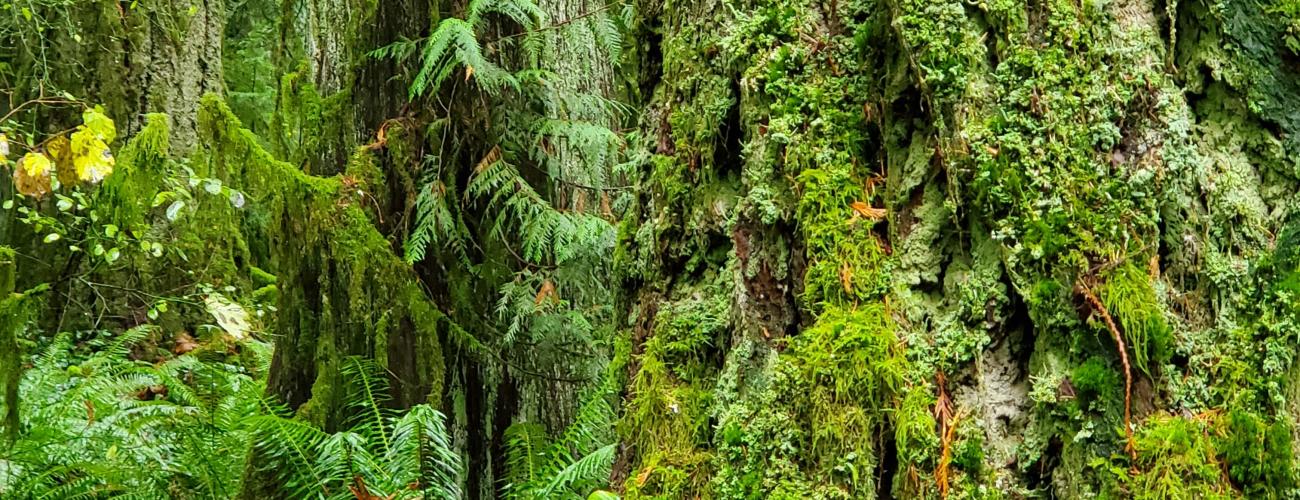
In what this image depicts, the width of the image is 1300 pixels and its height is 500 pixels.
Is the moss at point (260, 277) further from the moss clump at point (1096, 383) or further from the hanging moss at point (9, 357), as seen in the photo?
the moss clump at point (1096, 383)

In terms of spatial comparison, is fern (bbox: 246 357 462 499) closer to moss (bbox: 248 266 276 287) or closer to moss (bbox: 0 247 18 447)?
moss (bbox: 0 247 18 447)

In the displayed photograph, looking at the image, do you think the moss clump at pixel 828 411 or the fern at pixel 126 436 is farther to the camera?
the fern at pixel 126 436

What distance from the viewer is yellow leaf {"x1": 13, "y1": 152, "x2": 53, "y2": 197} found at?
386 cm

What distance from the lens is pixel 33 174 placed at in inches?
152

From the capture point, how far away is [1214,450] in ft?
4.66

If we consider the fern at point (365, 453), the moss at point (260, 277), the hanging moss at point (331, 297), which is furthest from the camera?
the moss at point (260, 277)

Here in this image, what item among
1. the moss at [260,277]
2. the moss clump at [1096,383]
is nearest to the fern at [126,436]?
the moss at [260,277]

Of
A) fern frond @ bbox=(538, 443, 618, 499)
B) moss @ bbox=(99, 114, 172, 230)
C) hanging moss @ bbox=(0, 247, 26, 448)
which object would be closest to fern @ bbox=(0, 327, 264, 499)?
hanging moss @ bbox=(0, 247, 26, 448)

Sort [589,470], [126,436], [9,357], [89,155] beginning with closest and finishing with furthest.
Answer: [589,470]
[89,155]
[9,357]
[126,436]

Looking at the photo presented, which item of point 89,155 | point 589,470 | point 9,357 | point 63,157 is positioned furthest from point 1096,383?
point 9,357

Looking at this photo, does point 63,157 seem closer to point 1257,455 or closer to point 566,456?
point 566,456

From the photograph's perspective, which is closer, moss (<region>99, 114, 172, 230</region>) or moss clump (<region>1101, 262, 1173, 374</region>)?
moss clump (<region>1101, 262, 1173, 374</region>)

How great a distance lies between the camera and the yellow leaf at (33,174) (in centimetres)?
386

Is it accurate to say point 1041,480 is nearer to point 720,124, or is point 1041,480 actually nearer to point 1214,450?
point 1214,450
